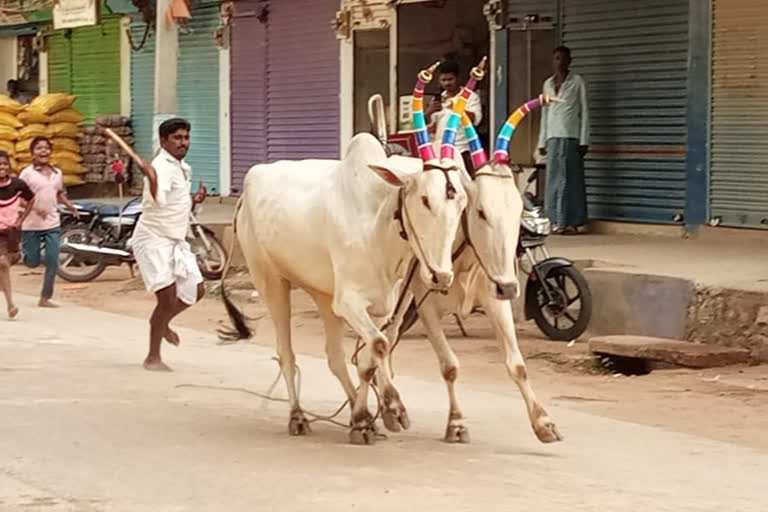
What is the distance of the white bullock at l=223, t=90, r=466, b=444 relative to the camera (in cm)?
733

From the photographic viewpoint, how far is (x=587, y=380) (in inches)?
419

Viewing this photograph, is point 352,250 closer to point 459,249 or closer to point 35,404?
point 459,249

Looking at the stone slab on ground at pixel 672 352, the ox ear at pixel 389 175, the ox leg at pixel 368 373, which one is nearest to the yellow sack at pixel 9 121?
the stone slab on ground at pixel 672 352

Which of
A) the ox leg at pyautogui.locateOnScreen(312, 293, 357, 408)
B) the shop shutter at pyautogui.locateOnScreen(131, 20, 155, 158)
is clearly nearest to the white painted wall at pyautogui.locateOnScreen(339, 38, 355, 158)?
the shop shutter at pyautogui.locateOnScreen(131, 20, 155, 158)

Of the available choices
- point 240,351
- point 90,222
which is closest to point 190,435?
point 240,351

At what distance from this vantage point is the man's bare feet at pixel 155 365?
10781mm

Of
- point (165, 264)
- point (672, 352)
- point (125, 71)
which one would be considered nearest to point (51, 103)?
point (125, 71)

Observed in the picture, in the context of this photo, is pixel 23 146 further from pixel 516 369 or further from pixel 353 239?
pixel 516 369

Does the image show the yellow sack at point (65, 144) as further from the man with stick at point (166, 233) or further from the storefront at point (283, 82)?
the man with stick at point (166, 233)

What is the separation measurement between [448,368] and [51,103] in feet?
61.2

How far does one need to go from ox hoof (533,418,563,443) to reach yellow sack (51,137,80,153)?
19.1 meters

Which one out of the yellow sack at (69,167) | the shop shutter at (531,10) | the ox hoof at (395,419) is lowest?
the ox hoof at (395,419)

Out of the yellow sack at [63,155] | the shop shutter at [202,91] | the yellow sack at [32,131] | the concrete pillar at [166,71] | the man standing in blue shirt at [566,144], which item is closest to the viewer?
the man standing in blue shirt at [566,144]

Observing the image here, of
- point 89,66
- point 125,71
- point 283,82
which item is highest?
point 89,66
